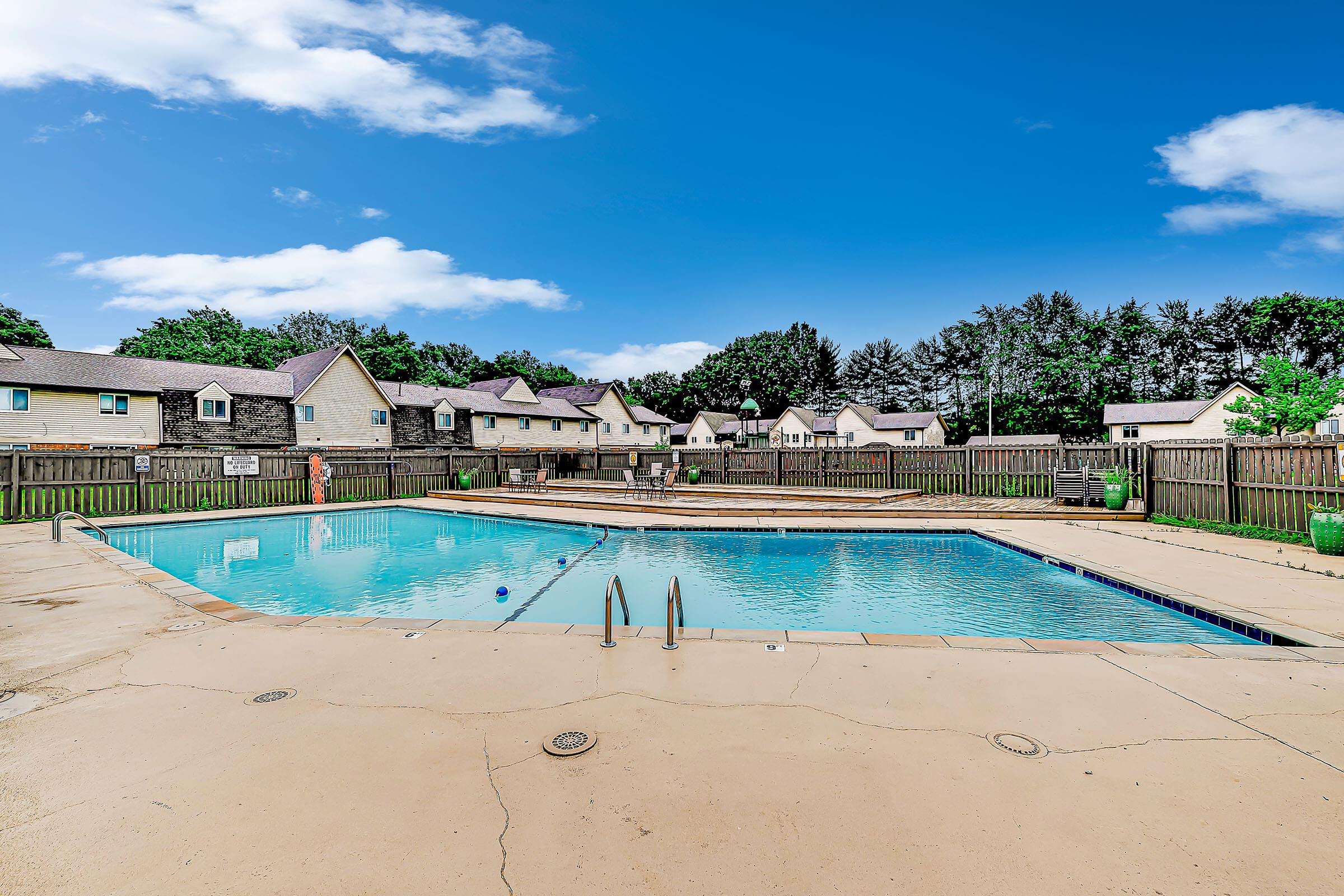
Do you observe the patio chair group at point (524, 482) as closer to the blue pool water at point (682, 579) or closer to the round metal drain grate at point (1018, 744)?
the blue pool water at point (682, 579)

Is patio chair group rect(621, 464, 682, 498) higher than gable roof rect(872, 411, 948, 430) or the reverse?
the reverse

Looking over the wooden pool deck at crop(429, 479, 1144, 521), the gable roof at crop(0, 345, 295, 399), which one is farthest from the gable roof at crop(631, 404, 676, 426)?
the wooden pool deck at crop(429, 479, 1144, 521)

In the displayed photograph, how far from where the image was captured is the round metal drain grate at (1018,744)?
2.91 meters

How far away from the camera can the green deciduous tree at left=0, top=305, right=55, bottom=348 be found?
4194cm

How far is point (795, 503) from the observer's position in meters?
18.2

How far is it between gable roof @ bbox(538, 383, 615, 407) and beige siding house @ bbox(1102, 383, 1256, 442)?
120 feet

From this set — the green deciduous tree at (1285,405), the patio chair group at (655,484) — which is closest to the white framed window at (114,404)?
the patio chair group at (655,484)

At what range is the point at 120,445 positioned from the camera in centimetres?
2591

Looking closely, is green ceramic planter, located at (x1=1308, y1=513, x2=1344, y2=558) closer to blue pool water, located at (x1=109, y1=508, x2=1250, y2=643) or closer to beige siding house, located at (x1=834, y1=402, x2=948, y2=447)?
blue pool water, located at (x1=109, y1=508, x2=1250, y2=643)

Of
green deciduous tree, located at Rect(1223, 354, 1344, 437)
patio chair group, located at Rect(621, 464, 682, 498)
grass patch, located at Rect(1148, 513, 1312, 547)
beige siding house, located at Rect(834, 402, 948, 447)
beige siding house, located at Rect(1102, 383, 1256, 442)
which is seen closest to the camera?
grass patch, located at Rect(1148, 513, 1312, 547)

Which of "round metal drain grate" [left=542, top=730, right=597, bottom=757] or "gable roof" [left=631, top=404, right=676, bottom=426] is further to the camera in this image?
"gable roof" [left=631, top=404, right=676, bottom=426]

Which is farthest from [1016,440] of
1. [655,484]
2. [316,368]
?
[316,368]

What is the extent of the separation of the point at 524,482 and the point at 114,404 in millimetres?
19570

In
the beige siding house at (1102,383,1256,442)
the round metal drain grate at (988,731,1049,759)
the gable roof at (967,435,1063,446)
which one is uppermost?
the beige siding house at (1102,383,1256,442)
